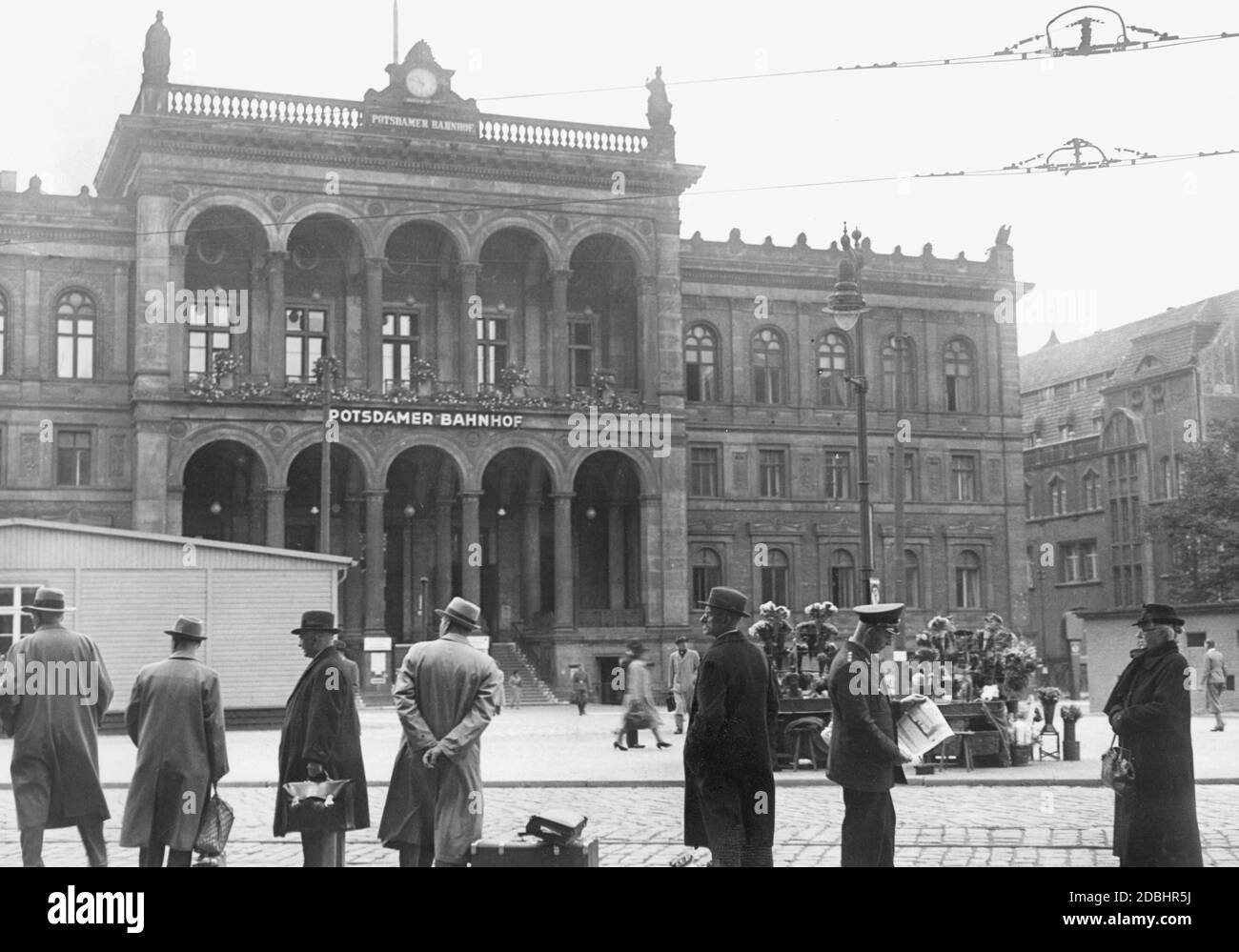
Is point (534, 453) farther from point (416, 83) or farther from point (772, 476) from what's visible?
point (416, 83)

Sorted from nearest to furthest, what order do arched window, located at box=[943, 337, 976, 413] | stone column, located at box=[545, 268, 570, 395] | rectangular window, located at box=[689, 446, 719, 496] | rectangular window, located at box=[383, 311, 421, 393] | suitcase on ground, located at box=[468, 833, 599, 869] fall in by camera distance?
1. suitcase on ground, located at box=[468, 833, 599, 869]
2. stone column, located at box=[545, 268, 570, 395]
3. rectangular window, located at box=[383, 311, 421, 393]
4. rectangular window, located at box=[689, 446, 719, 496]
5. arched window, located at box=[943, 337, 976, 413]

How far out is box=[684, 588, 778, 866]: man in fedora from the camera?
32.1ft

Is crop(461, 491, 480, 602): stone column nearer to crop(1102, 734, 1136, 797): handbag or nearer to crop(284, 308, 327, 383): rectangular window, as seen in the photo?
crop(284, 308, 327, 383): rectangular window

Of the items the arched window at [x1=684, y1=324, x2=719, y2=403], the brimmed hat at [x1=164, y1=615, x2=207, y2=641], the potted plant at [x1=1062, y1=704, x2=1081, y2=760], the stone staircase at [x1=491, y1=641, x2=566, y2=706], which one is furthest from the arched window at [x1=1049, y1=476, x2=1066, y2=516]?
the brimmed hat at [x1=164, y1=615, x2=207, y2=641]

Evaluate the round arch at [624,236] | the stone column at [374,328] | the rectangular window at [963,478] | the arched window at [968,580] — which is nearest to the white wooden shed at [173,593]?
the stone column at [374,328]

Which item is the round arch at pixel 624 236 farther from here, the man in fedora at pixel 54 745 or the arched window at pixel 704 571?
the man in fedora at pixel 54 745

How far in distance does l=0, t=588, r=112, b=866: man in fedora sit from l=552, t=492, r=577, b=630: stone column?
3727cm

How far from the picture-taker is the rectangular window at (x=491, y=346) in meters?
51.6

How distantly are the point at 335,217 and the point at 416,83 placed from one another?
484cm

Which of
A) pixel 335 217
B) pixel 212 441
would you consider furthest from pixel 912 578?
pixel 212 441

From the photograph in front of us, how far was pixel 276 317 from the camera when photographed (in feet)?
154

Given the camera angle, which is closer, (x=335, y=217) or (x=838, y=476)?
(x=335, y=217)

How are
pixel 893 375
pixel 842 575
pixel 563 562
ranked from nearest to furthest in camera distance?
pixel 563 562 → pixel 842 575 → pixel 893 375
